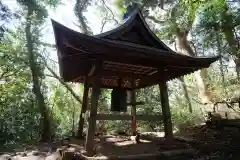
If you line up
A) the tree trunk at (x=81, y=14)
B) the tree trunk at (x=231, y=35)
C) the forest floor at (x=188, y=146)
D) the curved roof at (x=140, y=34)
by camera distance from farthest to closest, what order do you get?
1. the tree trunk at (x=81, y=14)
2. the tree trunk at (x=231, y=35)
3. the curved roof at (x=140, y=34)
4. the forest floor at (x=188, y=146)

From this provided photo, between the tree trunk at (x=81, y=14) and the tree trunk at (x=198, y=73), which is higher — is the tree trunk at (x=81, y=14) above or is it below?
above

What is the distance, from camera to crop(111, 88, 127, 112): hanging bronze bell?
24.5 ft

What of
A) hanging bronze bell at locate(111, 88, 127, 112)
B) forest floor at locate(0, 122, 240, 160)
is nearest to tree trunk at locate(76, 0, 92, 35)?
hanging bronze bell at locate(111, 88, 127, 112)

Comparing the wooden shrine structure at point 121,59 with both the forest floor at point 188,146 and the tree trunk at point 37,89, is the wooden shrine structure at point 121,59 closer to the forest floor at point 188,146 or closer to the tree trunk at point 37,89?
the forest floor at point 188,146

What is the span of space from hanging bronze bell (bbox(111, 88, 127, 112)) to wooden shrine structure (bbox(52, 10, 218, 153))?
0.65 m

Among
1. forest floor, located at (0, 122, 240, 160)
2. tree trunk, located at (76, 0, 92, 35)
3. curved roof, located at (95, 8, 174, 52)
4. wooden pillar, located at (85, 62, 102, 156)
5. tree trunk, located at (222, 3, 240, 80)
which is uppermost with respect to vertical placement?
tree trunk, located at (76, 0, 92, 35)

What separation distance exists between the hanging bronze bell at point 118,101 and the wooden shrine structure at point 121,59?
2.15ft

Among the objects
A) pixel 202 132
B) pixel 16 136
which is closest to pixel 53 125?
pixel 16 136

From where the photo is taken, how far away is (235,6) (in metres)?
12.4

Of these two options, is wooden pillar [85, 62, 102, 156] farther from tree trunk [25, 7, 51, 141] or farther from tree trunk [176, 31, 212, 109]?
tree trunk [176, 31, 212, 109]

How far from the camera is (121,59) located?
6000 millimetres

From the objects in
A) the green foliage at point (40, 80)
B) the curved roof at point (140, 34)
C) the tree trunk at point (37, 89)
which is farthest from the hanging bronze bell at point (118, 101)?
the tree trunk at point (37, 89)

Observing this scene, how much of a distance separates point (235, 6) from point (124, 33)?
9.36 metres

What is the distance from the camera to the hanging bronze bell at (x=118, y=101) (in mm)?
7453
